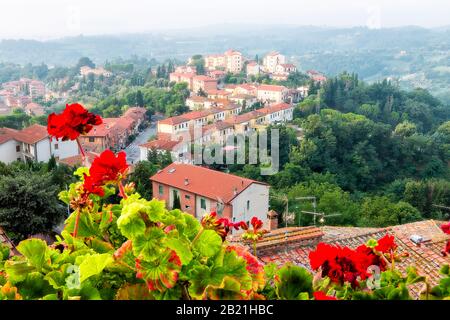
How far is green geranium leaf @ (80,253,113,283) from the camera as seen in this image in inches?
41.0

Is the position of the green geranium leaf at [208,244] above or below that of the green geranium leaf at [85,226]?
above

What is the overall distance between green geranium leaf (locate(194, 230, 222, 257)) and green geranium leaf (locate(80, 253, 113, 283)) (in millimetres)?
196

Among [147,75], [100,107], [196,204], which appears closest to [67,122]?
[196,204]

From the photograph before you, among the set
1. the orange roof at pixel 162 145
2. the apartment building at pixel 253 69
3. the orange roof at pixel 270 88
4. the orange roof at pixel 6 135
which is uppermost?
the apartment building at pixel 253 69

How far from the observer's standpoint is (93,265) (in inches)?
41.4

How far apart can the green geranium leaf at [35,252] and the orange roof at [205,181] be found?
38.5 ft

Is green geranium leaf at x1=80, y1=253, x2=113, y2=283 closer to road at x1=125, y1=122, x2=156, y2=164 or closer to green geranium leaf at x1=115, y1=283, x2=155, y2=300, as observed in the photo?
green geranium leaf at x1=115, y1=283, x2=155, y2=300

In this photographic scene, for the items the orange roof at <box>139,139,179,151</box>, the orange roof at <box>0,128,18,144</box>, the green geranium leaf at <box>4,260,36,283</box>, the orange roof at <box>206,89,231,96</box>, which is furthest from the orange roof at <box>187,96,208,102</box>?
the green geranium leaf at <box>4,260,36,283</box>

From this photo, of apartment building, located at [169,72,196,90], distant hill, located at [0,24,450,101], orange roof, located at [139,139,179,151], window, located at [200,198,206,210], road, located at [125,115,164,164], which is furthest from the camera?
distant hill, located at [0,24,450,101]

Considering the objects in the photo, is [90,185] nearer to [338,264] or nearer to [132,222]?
[132,222]

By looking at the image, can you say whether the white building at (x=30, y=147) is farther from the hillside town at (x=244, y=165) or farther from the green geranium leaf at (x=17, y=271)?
the green geranium leaf at (x=17, y=271)

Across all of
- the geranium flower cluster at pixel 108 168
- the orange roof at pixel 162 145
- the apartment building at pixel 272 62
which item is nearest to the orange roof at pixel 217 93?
the apartment building at pixel 272 62

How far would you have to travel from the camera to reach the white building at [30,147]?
65.6ft

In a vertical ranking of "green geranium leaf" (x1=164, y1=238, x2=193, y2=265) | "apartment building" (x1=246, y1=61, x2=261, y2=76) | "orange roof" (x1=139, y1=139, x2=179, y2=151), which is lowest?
"orange roof" (x1=139, y1=139, x2=179, y2=151)
